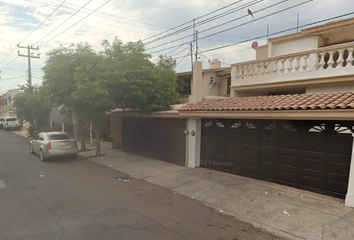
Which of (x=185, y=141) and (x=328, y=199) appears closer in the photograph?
(x=328, y=199)

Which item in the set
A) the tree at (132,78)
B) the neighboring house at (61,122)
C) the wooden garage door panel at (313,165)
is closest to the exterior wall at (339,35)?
the wooden garage door panel at (313,165)

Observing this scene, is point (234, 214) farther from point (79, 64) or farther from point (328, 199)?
point (79, 64)

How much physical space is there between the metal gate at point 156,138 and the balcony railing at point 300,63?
12.7ft

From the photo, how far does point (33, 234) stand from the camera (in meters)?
4.24

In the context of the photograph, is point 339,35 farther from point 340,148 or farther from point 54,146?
point 54,146

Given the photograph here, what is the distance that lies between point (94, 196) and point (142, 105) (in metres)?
5.85

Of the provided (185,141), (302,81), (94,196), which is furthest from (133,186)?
(302,81)

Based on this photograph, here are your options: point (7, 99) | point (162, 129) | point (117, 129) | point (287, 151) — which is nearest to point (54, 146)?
point (117, 129)

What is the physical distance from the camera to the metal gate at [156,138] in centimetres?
1034

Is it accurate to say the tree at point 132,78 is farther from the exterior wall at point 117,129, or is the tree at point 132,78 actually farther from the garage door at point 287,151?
the exterior wall at point 117,129

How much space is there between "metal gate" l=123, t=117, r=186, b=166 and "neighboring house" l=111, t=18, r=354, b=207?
1.9 inches

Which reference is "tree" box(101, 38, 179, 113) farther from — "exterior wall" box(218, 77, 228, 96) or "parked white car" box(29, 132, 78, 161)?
"exterior wall" box(218, 77, 228, 96)

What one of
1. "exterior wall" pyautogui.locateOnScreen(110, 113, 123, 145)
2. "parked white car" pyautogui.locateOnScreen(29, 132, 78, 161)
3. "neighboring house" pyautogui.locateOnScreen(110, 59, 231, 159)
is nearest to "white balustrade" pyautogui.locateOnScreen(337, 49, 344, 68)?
"neighboring house" pyautogui.locateOnScreen(110, 59, 231, 159)

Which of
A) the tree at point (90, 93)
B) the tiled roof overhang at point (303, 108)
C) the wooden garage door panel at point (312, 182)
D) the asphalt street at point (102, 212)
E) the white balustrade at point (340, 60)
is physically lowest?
the asphalt street at point (102, 212)
